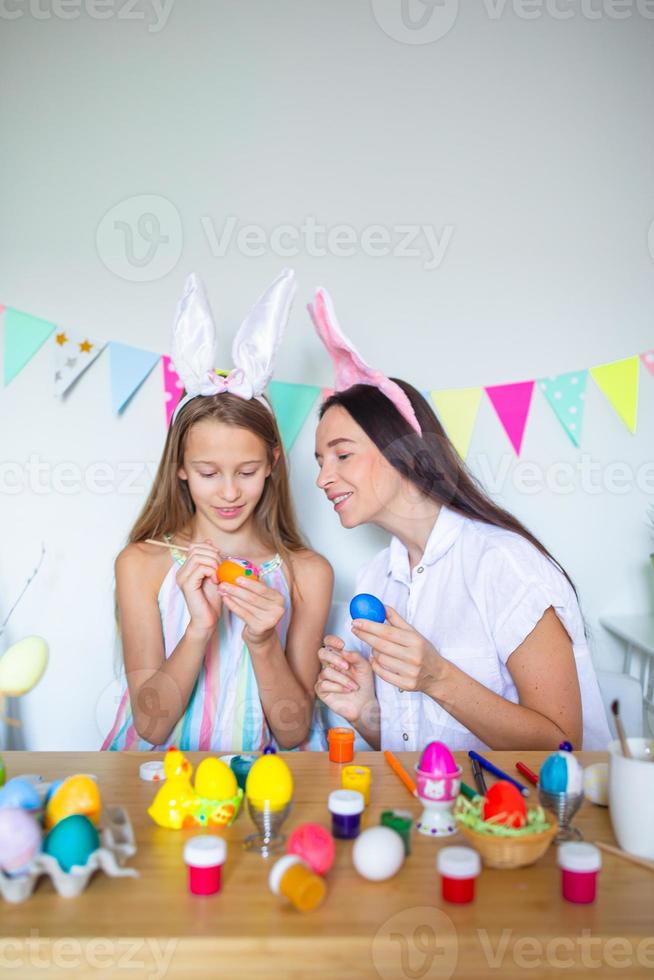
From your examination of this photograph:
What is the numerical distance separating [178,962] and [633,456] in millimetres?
1606

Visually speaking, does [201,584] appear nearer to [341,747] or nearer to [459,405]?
[341,747]

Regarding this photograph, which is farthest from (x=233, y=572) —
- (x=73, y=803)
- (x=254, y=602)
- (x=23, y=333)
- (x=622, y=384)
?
(x=622, y=384)

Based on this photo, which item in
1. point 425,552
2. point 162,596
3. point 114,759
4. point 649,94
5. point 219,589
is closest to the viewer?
point 114,759

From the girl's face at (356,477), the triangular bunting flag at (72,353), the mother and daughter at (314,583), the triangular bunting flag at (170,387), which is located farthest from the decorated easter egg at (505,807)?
the triangular bunting flag at (72,353)

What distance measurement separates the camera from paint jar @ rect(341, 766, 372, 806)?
3.05ft

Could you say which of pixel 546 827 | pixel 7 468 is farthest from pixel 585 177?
pixel 546 827

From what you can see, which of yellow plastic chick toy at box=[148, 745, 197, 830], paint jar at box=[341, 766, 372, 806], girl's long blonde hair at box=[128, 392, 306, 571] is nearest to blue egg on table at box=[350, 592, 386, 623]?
paint jar at box=[341, 766, 372, 806]

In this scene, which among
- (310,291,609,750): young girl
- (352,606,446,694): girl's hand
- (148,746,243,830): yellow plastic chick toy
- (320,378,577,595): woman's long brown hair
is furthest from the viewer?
(320,378,577,595): woman's long brown hair

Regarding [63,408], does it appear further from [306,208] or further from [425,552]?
[425,552]

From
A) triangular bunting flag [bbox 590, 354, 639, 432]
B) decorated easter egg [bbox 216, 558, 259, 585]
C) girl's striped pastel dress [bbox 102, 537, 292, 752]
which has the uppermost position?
triangular bunting flag [bbox 590, 354, 639, 432]

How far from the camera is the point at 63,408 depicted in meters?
1.96

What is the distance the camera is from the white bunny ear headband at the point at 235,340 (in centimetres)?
155

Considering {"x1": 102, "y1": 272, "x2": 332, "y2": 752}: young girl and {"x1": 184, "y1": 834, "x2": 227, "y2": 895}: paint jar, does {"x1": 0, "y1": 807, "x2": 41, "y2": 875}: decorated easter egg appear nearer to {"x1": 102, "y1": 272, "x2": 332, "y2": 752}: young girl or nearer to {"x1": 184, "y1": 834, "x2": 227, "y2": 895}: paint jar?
{"x1": 184, "y1": 834, "x2": 227, "y2": 895}: paint jar

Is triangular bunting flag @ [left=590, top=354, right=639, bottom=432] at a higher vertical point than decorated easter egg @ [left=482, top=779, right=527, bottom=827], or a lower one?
higher
